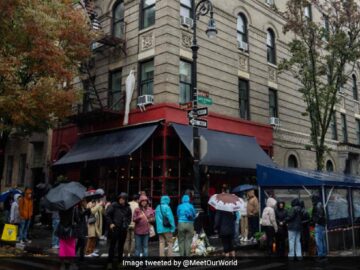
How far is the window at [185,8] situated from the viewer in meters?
17.4

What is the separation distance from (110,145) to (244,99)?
7522 mm

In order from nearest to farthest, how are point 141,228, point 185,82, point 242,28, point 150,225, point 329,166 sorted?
point 141,228, point 150,225, point 185,82, point 242,28, point 329,166

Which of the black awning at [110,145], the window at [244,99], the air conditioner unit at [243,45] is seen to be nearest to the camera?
the black awning at [110,145]

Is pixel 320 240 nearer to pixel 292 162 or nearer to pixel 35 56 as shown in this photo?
pixel 35 56

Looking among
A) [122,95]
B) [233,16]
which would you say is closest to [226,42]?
[233,16]

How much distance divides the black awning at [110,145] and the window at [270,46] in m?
9.84

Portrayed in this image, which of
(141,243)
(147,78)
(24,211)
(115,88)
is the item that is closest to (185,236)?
(141,243)

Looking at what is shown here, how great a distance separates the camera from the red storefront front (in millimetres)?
15531

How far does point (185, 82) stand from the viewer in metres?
17.0

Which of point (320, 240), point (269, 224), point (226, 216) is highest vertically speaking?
point (226, 216)

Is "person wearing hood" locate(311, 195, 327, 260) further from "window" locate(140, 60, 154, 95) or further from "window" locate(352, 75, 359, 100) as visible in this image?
"window" locate(352, 75, 359, 100)

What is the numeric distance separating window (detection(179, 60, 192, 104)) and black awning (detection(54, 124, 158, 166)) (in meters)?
2.07

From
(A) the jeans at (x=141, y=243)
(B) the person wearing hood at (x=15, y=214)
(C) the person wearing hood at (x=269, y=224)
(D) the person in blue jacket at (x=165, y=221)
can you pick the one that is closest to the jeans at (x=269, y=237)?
(C) the person wearing hood at (x=269, y=224)

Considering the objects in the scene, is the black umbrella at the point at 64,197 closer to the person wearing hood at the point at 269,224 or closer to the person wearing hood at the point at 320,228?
the person wearing hood at the point at 269,224
